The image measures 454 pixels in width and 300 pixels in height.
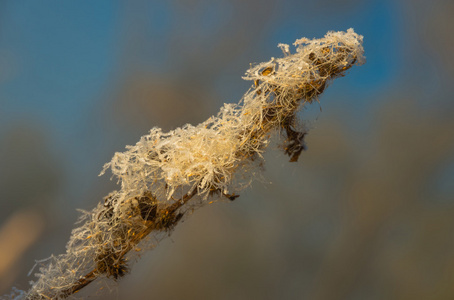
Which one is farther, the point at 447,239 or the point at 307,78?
the point at 447,239

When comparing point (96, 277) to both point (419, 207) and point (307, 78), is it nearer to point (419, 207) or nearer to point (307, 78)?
point (307, 78)

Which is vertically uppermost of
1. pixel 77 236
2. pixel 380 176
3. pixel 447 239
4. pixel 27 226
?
pixel 27 226

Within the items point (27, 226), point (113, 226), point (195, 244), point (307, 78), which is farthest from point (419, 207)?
point (27, 226)

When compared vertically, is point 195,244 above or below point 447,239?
above

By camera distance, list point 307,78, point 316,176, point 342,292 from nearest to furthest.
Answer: point 307,78 → point 342,292 → point 316,176

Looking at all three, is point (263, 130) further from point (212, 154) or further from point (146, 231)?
point (146, 231)

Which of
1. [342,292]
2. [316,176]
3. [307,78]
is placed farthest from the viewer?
[316,176]

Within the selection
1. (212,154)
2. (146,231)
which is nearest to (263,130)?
(212,154)
